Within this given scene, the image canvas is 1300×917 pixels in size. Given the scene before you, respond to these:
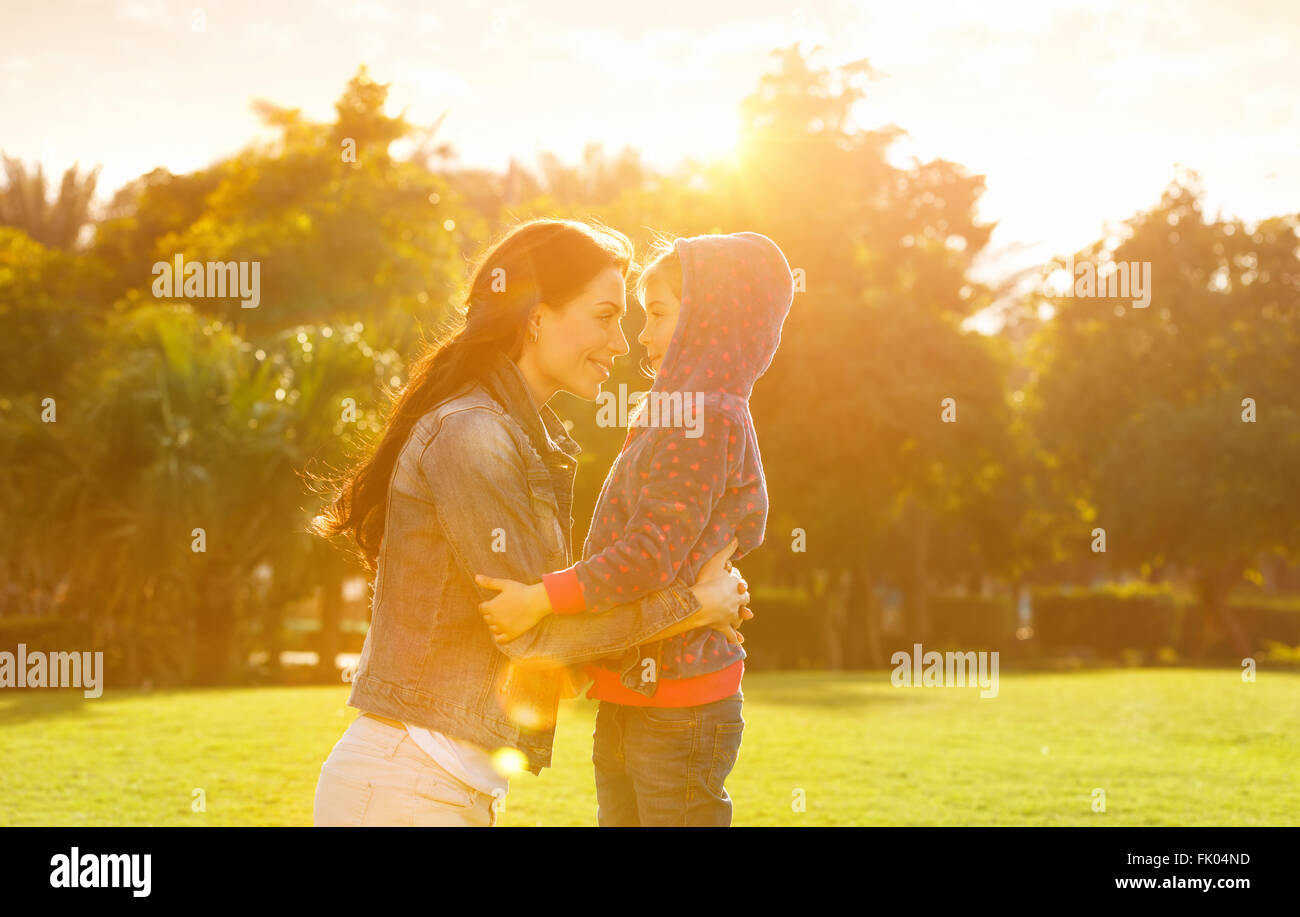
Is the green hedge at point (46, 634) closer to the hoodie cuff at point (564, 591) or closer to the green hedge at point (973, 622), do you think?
the hoodie cuff at point (564, 591)

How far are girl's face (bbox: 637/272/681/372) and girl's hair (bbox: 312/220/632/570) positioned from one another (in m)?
0.28

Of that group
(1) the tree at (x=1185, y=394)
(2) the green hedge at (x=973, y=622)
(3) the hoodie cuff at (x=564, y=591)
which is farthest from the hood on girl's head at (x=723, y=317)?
(2) the green hedge at (x=973, y=622)

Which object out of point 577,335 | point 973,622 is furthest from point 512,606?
point 973,622

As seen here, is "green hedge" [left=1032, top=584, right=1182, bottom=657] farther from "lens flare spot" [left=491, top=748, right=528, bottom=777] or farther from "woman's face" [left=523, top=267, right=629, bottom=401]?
"lens flare spot" [left=491, top=748, right=528, bottom=777]

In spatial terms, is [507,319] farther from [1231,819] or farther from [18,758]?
[18,758]

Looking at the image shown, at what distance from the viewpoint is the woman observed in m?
2.55

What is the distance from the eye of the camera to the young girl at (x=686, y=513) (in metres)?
2.73

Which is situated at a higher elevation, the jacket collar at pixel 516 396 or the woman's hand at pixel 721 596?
the jacket collar at pixel 516 396

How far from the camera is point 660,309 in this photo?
313 cm

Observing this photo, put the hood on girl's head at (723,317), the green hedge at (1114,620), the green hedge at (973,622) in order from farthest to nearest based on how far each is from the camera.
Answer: the green hedge at (973,622)
the green hedge at (1114,620)
the hood on girl's head at (723,317)

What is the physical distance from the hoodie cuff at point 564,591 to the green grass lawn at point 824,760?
4.87 metres

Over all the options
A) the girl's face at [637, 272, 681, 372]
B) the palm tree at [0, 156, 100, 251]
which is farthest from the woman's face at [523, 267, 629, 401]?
the palm tree at [0, 156, 100, 251]

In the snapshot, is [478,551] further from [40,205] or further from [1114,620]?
[40,205]

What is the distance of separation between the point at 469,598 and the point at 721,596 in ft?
1.88
